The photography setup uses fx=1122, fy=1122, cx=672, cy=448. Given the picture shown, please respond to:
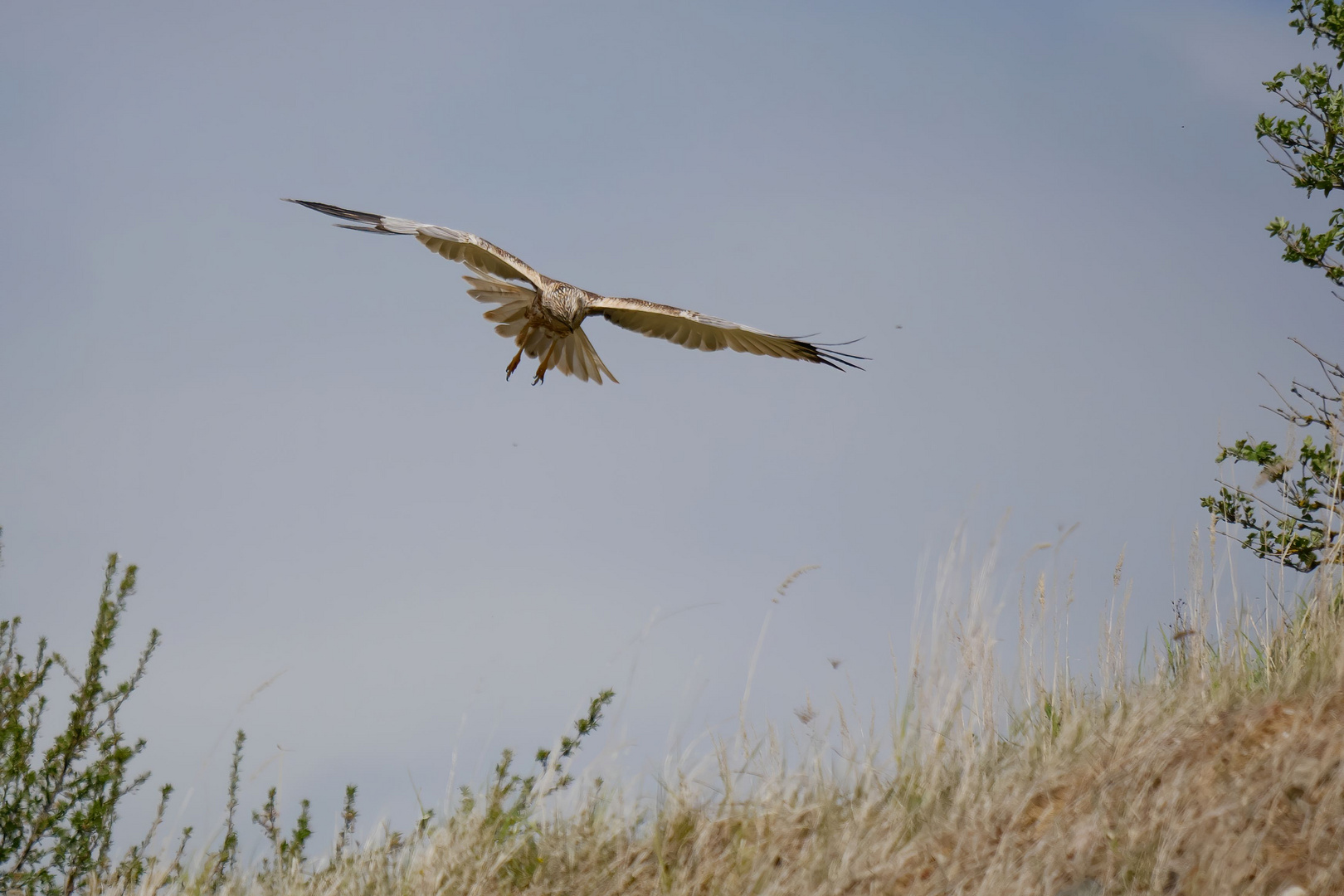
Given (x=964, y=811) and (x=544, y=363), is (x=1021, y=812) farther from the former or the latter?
(x=544, y=363)

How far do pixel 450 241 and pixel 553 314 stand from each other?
897mm

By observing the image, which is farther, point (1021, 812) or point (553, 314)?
Answer: point (553, 314)

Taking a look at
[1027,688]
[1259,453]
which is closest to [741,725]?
[1027,688]

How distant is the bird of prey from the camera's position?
736 cm

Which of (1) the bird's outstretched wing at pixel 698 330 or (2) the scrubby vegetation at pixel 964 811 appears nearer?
(2) the scrubby vegetation at pixel 964 811

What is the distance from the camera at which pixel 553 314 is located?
7.43 metres

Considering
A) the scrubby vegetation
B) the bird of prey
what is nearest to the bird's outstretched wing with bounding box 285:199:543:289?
the bird of prey

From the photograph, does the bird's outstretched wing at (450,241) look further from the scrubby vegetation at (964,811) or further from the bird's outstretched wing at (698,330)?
the scrubby vegetation at (964,811)

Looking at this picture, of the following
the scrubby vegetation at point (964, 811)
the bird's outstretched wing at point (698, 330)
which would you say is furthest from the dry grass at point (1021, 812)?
the bird's outstretched wing at point (698, 330)

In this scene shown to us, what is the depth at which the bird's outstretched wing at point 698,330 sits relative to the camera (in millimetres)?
7094

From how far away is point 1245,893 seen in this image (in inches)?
119

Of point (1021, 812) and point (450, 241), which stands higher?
point (450, 241)

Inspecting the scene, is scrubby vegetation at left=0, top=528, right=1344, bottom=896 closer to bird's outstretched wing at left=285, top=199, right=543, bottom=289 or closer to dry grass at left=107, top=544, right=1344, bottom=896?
dry grass at left=107, top=544, right=1344, bottom=896

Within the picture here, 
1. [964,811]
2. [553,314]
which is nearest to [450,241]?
[553,314]
